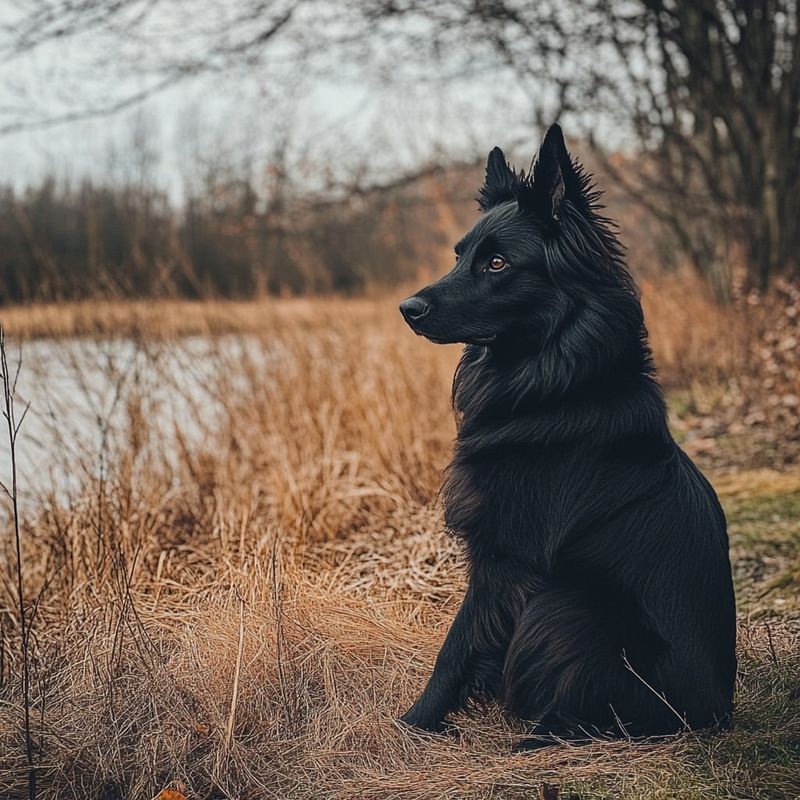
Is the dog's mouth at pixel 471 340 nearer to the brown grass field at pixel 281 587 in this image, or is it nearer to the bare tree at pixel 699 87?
the brown grass field at pixel 281 587

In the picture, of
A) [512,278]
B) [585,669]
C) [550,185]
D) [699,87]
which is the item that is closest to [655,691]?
[585,669]

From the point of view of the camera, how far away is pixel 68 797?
2494mm

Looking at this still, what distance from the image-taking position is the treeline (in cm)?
983

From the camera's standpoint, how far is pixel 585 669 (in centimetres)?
233

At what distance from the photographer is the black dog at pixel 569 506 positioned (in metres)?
2.33

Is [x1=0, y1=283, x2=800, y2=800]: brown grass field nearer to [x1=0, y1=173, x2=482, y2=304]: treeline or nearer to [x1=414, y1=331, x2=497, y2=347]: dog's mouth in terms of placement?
[x1=414, y1=331, x2=497, y2=347]: dog's mouth

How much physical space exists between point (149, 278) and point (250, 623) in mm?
3761

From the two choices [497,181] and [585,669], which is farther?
[497,181]

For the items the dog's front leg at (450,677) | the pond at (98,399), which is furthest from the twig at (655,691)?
the pond at (98,399)

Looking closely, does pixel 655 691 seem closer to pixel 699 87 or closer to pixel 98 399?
pixel 98 399

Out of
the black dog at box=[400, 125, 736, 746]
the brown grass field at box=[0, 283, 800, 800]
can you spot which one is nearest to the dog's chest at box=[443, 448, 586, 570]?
the black dog at box=[400, 125, 736, 746]

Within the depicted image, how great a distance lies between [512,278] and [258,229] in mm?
9541

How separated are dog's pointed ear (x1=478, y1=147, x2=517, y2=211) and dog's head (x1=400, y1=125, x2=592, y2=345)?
188 millimetres

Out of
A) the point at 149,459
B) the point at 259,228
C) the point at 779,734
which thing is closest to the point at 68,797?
the point at 779,734
